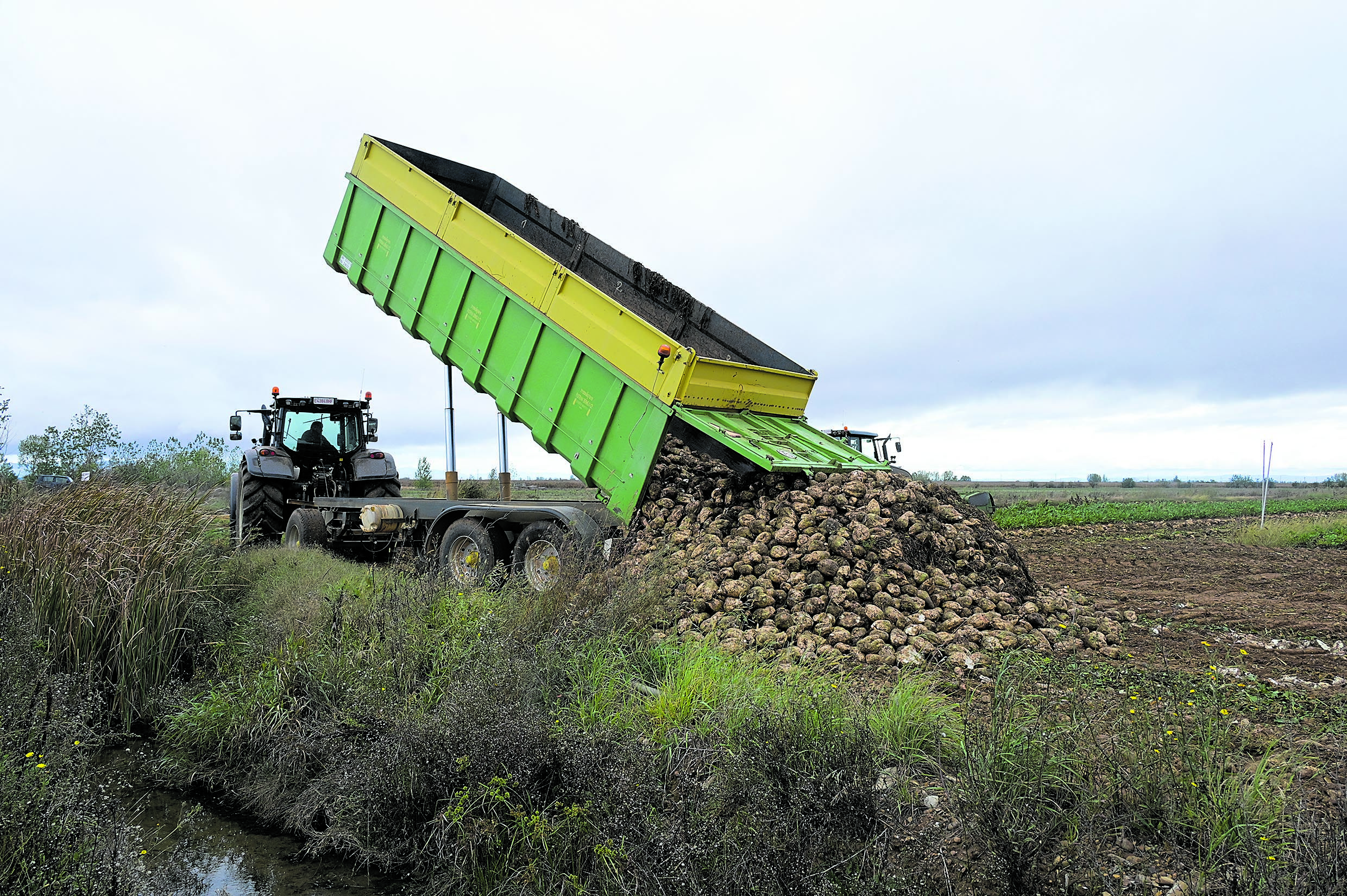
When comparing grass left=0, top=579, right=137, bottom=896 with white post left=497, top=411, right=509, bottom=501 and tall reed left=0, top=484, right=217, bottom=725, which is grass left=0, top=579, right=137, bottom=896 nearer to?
tall reed left=0, top=484, right=217, bottom=725

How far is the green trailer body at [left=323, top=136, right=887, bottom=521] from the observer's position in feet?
21.7

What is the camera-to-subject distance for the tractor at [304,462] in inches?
396

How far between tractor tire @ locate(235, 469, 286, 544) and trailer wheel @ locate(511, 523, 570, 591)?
180 inches

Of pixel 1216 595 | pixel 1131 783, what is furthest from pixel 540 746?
pixel 1216 595

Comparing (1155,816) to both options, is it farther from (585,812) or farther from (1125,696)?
(585,812)

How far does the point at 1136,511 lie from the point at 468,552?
21.9 meters

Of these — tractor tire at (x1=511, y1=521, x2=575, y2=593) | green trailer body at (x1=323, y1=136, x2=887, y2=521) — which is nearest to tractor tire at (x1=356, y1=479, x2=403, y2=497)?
green trailer body at (x1=323, y1=136, x2=887, y2=521)

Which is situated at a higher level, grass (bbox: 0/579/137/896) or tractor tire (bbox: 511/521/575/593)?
tractor tire (bbox: 511/521/575/593)

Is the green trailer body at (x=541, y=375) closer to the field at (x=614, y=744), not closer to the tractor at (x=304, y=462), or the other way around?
the field at (x=614, y=744)

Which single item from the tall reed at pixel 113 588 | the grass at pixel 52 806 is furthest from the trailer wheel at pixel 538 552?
the grass at pixel 52 806

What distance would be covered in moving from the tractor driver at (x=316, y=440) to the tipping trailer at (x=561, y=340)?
172cm

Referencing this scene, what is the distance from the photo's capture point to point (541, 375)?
7.30 metres

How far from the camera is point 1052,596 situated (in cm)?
641

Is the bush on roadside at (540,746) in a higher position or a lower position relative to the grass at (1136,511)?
lower
